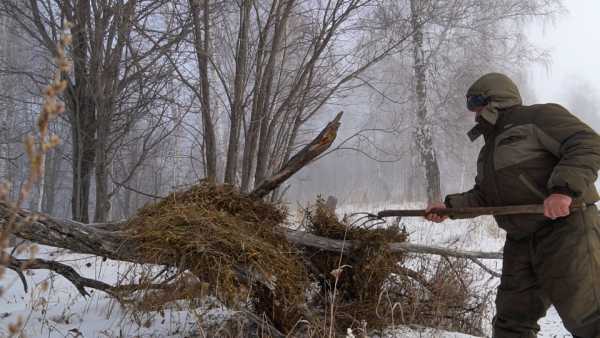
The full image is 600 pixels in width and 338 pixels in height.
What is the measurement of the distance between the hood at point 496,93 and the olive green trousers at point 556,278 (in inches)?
27.5

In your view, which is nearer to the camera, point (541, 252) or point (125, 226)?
point (541, 252)

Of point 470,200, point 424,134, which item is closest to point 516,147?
point 470,200

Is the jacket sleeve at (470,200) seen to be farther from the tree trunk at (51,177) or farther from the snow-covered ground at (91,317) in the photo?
the tree trunk at (51,177)

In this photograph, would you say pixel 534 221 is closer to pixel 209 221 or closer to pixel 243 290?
pixel 243 290

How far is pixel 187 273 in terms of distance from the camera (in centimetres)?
243

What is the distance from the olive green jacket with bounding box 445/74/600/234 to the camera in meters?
2.14

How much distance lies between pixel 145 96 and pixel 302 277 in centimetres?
356

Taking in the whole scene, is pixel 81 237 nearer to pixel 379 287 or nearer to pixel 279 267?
pixel 279 267

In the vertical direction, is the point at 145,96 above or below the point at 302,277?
above

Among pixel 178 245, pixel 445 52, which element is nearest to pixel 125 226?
pixel 178 245

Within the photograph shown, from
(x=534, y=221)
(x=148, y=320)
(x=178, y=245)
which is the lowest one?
(x=148, y=320)

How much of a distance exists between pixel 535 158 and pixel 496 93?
1.50 ft

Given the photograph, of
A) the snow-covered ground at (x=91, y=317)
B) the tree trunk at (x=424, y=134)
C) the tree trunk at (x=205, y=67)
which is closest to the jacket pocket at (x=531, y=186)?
the snow-covered ground at (x=91, y=317)

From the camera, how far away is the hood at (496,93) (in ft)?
8.54
